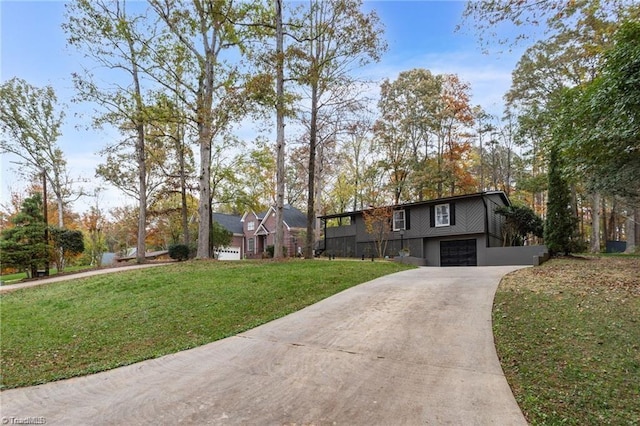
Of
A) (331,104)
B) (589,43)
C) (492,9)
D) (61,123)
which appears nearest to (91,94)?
(331,104)

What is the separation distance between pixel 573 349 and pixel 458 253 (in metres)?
16.4

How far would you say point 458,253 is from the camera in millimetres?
19609

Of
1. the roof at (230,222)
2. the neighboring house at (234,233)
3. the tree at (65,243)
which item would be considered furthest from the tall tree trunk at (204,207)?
the roof at (230,222)

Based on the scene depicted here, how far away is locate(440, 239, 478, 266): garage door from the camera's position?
19047mm

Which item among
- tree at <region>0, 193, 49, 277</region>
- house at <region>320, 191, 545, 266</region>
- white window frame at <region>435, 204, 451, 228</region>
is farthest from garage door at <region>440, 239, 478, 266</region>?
tree at <region>0, 193, 49, 277</region>

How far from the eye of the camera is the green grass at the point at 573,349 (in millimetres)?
2904

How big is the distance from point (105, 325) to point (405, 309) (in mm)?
5464

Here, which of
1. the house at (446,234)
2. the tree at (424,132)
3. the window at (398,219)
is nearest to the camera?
the house at (446,234)

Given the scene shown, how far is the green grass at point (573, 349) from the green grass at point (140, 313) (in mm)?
3840

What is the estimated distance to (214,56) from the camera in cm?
1474

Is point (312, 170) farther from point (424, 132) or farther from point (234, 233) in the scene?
point (234, 233)

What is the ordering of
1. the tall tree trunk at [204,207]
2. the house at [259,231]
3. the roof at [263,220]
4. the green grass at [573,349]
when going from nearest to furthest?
1. the green grass at [573,349]
2. the tall tree trunk at [204,207]
3. the house at [259,231]
4. the roof at [263,220]

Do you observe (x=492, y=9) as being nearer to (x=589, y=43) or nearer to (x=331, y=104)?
(x=331, y=104)

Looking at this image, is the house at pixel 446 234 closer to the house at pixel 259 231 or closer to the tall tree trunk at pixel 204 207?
the house at pixel 259 231
